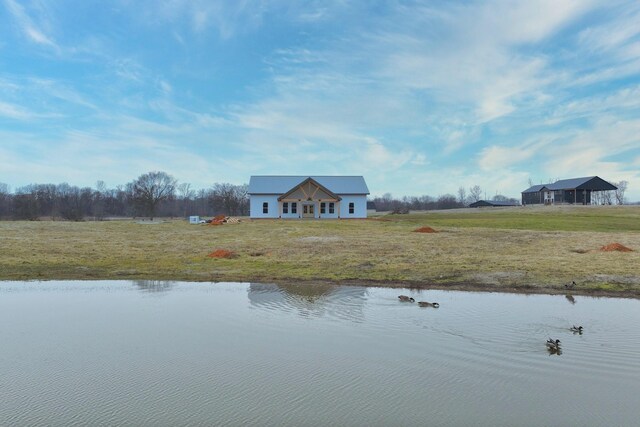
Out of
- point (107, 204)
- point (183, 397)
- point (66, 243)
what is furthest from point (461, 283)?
point (107, 204)

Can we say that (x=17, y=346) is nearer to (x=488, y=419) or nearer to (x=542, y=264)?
(x=488, y=419)

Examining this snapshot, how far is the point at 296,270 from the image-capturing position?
69.2 ft

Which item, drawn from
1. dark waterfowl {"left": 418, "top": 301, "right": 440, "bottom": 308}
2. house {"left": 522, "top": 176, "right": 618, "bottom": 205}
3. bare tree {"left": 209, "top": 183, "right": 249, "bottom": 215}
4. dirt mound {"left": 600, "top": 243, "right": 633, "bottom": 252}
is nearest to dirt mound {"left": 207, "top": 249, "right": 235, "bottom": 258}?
→ dark waterfowl {"left": 418, "top": 301, "right": 440, "bottom": 308}

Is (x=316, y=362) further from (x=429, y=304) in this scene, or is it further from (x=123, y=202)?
(x=123, y=202)

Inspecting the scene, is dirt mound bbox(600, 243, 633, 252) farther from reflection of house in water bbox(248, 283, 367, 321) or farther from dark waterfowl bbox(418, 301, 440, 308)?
dark waterfowl bbox(418, 301, 440, 308)

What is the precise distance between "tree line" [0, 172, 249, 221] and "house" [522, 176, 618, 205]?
186ft

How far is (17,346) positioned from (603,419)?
980cm

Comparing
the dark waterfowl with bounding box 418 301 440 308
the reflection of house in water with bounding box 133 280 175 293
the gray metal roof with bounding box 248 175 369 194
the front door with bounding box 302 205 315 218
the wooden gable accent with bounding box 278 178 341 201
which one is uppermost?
the gray metal roof with bounding box 248 175 369 194

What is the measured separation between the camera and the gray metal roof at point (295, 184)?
6153 centimetres

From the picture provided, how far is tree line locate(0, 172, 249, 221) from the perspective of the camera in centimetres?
7750

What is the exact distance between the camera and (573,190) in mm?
88375

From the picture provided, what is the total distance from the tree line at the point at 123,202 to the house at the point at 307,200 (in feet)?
67.7

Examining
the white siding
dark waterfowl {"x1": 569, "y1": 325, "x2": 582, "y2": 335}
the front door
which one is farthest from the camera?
the white siding

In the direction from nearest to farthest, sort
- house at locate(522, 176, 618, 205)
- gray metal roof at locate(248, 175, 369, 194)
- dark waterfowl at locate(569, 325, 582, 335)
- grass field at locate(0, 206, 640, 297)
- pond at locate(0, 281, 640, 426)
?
pond at locate(0, 281, 640, 426), dark waterfowl at locate(569, 325, 582, 335), grass field at locate(0, 206, 640, 297), gray metal roof at locate(248, 175, 369, 194), house at locate(522, 176, 618, 205)
